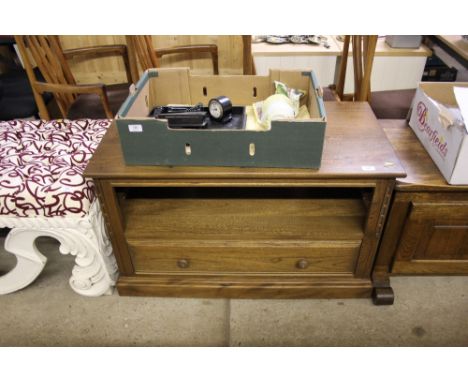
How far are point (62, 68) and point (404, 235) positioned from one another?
5.87 feet

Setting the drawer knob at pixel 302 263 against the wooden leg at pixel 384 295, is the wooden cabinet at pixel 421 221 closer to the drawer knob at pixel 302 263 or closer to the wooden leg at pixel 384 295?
the wooden leg at pixel 384 295

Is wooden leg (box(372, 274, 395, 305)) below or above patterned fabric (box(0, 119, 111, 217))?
below

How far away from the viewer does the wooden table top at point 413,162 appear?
107 cm

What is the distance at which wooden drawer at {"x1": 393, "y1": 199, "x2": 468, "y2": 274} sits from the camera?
1.10 m

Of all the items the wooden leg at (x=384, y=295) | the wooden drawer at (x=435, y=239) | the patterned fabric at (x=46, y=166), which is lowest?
the wooden leg at (x=384, y=295)

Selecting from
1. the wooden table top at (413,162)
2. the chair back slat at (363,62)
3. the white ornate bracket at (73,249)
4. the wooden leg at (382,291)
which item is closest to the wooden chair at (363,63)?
the chair back slat at (363,62)

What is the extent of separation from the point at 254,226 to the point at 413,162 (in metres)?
0.55

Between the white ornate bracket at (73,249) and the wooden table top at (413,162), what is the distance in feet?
3.21

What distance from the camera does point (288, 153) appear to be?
983mm

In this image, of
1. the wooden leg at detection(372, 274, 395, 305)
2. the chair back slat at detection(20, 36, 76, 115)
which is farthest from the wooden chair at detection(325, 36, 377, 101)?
the chair back slat at detection(20, 36, 76, 115)

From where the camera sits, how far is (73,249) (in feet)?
4.09

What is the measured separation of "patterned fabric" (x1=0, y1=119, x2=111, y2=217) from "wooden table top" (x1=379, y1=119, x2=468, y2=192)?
1002 mm

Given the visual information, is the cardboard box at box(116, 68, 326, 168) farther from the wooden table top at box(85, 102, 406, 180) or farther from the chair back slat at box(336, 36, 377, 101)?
the chair back slat at box(336, 36, 377, 101)

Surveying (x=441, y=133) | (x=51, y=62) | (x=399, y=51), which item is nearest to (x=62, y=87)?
(x=51, y=62)
